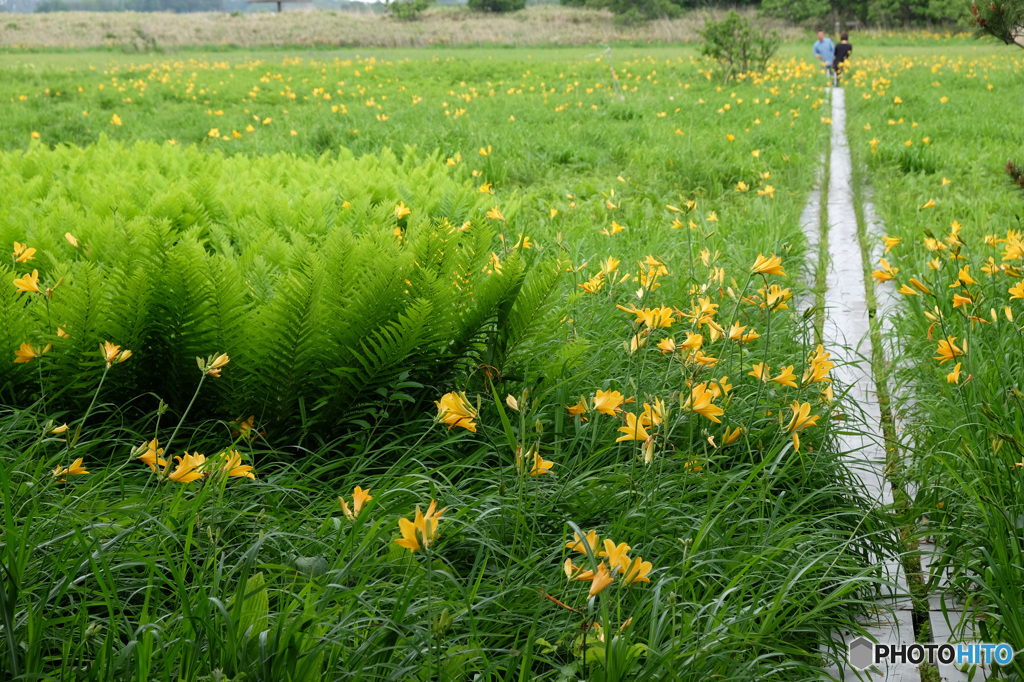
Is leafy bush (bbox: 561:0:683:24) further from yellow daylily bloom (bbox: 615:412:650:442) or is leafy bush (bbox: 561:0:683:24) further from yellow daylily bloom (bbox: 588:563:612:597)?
yellow daylily bloom (bbox: 588:563:612:597)

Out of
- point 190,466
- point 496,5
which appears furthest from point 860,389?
point 496,5

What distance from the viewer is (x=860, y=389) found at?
9.90ft

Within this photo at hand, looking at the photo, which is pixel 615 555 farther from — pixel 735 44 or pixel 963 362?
pixel 735 44

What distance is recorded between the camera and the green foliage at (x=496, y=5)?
47.8 m

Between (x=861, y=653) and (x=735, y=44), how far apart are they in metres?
13.5

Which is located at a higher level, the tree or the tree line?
the tree line

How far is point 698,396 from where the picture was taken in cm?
165

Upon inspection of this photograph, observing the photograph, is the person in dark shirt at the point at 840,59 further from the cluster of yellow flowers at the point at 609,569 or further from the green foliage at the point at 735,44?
the cluster of yellow flowers at the point at 609,569

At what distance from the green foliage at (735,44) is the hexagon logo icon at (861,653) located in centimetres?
1297

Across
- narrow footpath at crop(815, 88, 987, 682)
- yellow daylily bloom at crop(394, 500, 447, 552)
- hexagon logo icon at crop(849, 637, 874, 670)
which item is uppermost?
yellow daylily bloom at crop(394, 500, 447, 552)

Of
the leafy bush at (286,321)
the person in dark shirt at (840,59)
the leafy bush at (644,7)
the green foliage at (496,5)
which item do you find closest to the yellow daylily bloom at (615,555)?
the leafy bush at (286,321)

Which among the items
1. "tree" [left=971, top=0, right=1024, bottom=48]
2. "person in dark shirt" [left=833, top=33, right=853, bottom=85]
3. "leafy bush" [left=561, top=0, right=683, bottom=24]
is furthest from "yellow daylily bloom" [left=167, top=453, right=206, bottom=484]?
"leafy bush" [left=561, top=0, right=683, bottom=24]

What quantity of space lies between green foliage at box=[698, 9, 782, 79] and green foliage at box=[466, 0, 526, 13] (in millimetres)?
37517

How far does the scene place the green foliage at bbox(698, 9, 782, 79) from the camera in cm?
1328
